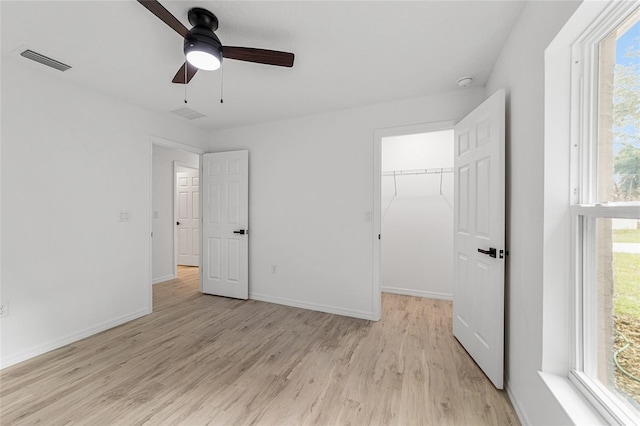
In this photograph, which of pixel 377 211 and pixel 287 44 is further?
pixel 377 211

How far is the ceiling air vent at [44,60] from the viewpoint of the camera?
2074 mm

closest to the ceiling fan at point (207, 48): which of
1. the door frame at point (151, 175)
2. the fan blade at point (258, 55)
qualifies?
the fan blade at point (258, 55)

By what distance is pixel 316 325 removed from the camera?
297 centimetres

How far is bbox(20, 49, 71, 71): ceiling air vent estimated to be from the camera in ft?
6.81

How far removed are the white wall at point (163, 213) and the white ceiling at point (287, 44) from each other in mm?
2104

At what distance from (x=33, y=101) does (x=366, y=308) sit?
3785 millimetres

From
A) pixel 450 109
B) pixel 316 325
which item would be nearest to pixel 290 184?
pixel 316 325

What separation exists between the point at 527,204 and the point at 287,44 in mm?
1933

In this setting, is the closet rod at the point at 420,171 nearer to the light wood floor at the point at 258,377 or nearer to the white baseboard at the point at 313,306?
the light wood floor at the point at 258,377

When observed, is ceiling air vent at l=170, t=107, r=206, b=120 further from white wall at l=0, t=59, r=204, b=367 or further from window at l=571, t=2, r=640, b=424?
window at l=571, t=2, r=640, b=424

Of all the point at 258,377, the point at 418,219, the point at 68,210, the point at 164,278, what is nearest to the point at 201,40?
the point at 68,210

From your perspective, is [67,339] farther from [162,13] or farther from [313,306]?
[162,13]

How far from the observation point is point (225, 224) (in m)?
3.95

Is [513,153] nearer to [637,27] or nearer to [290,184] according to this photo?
[637,27]
